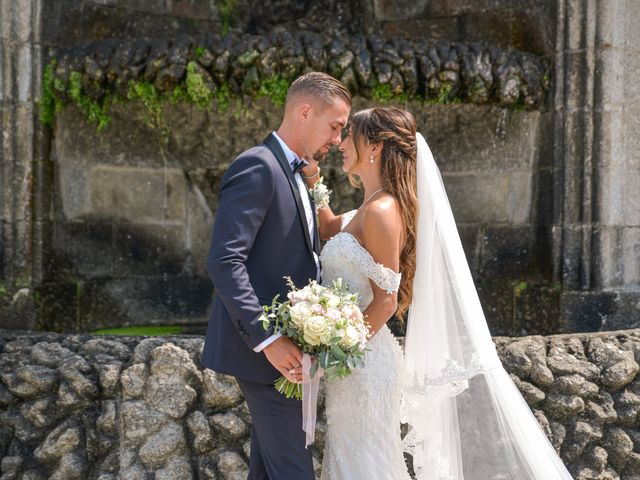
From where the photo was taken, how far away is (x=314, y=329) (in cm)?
306

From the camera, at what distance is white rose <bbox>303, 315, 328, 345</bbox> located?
306 centimetres

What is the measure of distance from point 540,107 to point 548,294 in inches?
52.8

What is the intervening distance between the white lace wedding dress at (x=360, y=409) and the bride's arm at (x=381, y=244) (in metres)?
0.05

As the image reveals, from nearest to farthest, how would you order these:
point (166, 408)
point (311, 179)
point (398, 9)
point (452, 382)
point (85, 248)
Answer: point (452, 382) → point (311, 179) → point (166, 408) → point (85, 248) → point (398, 9)

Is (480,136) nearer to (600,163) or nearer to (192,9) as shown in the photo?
(600,163)

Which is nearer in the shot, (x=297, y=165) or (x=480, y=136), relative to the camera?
(x=297, y=165)

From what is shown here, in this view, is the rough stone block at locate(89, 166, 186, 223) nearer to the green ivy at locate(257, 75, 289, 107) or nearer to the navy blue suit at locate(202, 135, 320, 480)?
the green ivy at locate(257, 75, 289, 107)

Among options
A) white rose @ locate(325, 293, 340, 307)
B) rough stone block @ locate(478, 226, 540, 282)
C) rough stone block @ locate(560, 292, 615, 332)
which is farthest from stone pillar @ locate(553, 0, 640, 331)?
white rose @ locate(325, 293, 340, 307)

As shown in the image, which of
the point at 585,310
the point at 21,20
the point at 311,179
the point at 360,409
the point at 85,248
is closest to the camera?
the point at 360,409

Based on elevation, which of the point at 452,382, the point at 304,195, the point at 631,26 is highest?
the point at 631,26

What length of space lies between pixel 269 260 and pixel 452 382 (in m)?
0.99

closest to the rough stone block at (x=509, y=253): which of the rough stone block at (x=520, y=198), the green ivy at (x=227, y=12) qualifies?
the rough stone block at (x=520, y=198)

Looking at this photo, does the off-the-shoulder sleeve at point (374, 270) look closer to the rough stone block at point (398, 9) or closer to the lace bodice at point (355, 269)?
the lace bodice at point (355, 269)

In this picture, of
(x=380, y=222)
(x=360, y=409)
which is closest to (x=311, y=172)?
(x=380, y=222)
